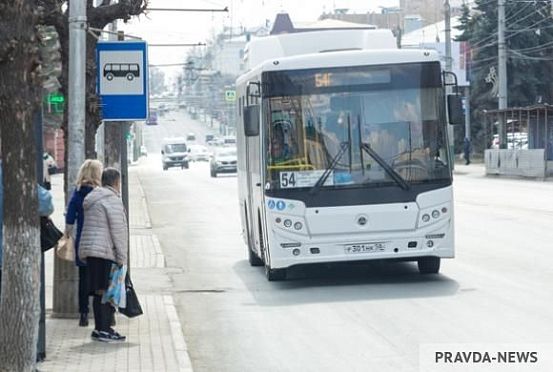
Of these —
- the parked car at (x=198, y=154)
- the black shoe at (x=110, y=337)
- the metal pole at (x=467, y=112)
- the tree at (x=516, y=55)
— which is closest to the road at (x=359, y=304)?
the black shoe at (x=110, y=337)

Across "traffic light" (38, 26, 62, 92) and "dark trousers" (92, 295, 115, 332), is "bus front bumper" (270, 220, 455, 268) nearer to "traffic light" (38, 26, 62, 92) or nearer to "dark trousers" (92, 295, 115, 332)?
"traffic light" (38, 26, 62, 92)

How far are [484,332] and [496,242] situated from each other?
408 inches

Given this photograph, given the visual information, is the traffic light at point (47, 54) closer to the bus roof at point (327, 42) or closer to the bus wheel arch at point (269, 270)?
the bus roof at point (327, 42)

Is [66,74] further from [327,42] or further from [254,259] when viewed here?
[254,259]

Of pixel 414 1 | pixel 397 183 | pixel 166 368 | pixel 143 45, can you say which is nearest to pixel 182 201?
pixel 397 183

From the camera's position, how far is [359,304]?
14016 millimetres

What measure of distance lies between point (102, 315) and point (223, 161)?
55.3 m

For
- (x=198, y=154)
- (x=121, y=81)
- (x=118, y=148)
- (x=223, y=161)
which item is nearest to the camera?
(x=121, y=81)

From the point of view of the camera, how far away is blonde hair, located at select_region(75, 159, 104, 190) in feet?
37.4

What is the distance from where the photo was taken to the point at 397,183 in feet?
51.2

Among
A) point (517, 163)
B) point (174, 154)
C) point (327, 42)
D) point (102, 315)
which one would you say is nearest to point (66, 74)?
point (102, 315)

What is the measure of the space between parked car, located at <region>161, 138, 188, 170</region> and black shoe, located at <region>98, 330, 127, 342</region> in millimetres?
80129

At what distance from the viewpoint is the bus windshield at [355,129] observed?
51.3 feet

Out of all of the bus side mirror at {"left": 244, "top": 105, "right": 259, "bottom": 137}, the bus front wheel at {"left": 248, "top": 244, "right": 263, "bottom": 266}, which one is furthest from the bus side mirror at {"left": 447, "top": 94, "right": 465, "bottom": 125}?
the bus front wheel at {"left": 248, "top": 244, "right": 263, "bottom": 266}
